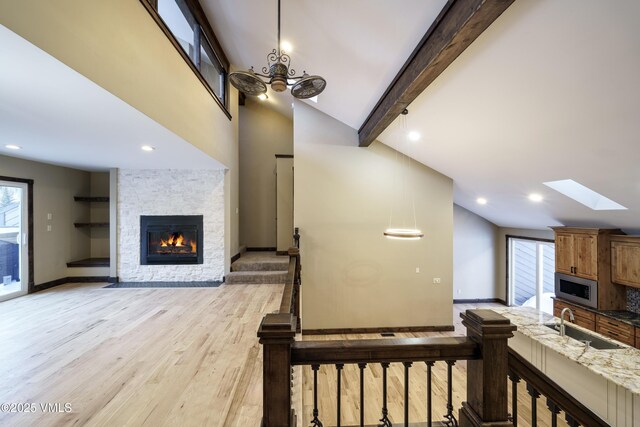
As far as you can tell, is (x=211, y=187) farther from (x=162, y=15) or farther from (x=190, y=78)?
(x=162, y=15)

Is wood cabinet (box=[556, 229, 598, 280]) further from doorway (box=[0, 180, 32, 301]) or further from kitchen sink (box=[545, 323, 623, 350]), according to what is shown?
doorway (box=[0, 180, 32, 301])

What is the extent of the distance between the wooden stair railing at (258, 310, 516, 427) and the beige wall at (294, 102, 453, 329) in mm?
4341

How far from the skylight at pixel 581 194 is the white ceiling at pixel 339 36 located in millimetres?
3137

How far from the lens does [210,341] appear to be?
310cm

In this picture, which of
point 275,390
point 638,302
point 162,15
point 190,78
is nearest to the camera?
point 275,390

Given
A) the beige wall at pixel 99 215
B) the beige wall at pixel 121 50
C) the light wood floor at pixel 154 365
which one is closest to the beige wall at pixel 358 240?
the light wood floor at pixel 154 365

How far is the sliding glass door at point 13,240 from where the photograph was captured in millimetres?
4500

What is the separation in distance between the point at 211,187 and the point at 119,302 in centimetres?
255

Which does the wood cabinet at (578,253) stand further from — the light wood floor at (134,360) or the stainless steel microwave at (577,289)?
the light wood floor at (134,360)

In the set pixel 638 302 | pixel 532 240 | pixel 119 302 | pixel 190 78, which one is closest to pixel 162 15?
pixel 190 78

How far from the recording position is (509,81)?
2521 millimetres

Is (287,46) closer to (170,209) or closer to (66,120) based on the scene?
(66,120)

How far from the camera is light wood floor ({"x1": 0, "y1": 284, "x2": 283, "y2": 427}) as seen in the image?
204cm

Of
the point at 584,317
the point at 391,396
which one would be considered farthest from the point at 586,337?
the point at 391,396
